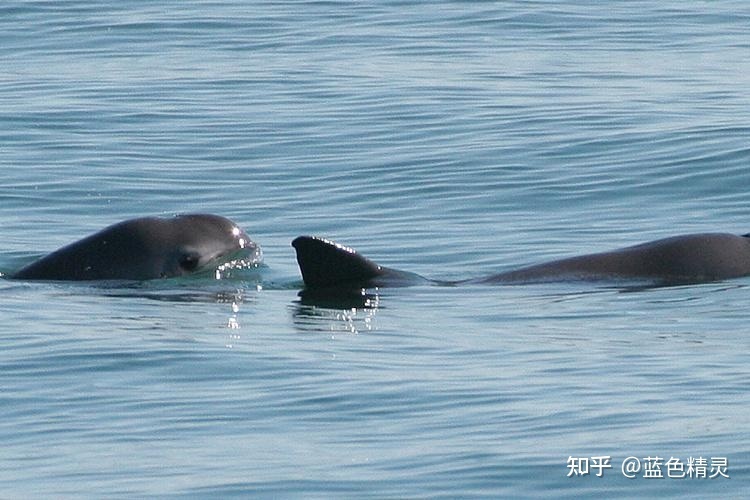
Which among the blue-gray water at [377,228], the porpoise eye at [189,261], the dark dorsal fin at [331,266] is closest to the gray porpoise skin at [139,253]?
the porpoise eye at [189,261]

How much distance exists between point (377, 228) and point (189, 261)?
2.99 metres

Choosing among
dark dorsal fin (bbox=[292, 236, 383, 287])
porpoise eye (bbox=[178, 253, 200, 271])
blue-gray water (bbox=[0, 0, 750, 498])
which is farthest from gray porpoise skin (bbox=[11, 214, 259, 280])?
dark dorsal fin (bbox=[292, 236, 383, 287])

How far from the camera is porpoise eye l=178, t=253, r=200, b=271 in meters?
16.0

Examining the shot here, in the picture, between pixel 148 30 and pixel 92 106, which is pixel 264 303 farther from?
pixel 148 30

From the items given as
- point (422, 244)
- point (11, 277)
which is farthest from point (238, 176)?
point (11, 277)

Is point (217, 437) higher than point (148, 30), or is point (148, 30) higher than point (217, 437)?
Answer: point (148, 30)

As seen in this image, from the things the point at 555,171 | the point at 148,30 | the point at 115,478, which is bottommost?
the point at 115,478

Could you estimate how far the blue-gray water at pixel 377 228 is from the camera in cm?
1057

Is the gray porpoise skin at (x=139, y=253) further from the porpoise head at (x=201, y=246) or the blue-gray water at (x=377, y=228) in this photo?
the blue-gray water at (x=377, y=228)

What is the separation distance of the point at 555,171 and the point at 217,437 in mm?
10631

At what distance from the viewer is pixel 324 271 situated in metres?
15.4

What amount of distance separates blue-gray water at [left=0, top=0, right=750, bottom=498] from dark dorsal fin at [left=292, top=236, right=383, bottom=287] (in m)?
0.22

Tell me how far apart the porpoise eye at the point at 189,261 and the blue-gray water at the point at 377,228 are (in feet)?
0.52

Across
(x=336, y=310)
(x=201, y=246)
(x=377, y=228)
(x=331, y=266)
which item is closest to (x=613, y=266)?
(x=331, y=266)
